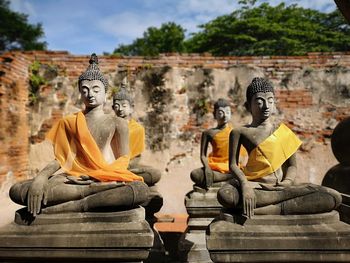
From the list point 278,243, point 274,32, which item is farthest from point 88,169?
point 274,32

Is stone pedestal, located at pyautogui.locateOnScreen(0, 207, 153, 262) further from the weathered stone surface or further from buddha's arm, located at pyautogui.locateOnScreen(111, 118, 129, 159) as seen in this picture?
the weathered stone surface

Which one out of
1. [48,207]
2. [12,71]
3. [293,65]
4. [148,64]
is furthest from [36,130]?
[293,65]

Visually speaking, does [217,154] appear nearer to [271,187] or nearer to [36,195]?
[271,187]

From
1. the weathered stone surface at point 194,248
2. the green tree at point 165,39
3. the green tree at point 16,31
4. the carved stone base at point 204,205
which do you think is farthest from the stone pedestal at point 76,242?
the green tree at point 16,31

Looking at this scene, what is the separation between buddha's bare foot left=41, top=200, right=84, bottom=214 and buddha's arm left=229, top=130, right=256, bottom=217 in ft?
3.78

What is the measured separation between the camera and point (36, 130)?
23.4 ft

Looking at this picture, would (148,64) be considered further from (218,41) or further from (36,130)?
(218,41)

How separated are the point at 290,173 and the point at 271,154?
25cm

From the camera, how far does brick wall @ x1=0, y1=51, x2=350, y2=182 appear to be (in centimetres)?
666

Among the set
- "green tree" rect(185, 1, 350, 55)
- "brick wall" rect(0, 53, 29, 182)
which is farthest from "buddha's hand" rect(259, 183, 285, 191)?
"green tree" rect(185, 1, 350, 55)

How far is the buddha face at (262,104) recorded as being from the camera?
2.55 meters

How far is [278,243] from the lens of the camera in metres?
2.12

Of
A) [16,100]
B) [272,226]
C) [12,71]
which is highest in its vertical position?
[12,71]

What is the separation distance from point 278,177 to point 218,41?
14341mm
